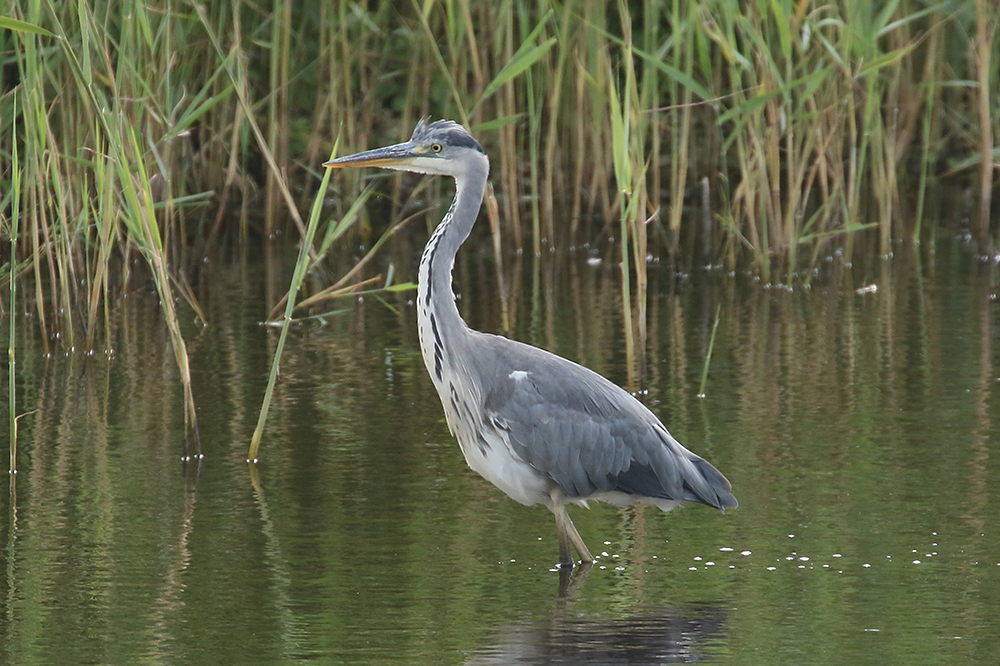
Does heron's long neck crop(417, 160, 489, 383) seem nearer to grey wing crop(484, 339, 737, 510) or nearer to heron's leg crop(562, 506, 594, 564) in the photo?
grey wing crop(484, 339, 737, 510)

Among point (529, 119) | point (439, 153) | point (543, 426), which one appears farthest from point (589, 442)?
point (529, 119)

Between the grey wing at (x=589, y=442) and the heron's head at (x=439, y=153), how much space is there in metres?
0.78

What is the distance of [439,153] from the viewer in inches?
214

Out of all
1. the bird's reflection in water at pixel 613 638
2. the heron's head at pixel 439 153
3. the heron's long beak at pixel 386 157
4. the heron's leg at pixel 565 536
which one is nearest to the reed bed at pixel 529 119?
the heron's head at pixel 439 153

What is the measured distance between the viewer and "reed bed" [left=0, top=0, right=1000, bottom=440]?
25.8ft

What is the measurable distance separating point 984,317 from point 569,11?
3.05m

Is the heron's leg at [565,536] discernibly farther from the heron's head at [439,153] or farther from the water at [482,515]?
the heron's head at [439,153]

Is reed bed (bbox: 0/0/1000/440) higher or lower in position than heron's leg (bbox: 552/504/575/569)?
higher

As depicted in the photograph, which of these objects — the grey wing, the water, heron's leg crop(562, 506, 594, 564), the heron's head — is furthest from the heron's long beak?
heron's leg crop(562, 506, 594, 564)

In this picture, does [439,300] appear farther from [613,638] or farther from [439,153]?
[613,638]

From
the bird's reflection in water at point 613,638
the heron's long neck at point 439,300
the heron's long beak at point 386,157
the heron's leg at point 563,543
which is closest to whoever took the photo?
the bird's reflection in water at point 613,638

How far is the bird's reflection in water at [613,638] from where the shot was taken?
13.9ft

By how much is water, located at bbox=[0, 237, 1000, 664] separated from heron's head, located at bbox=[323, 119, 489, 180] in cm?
126

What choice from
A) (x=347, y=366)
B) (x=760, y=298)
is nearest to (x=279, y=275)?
(x=347, y=366)
